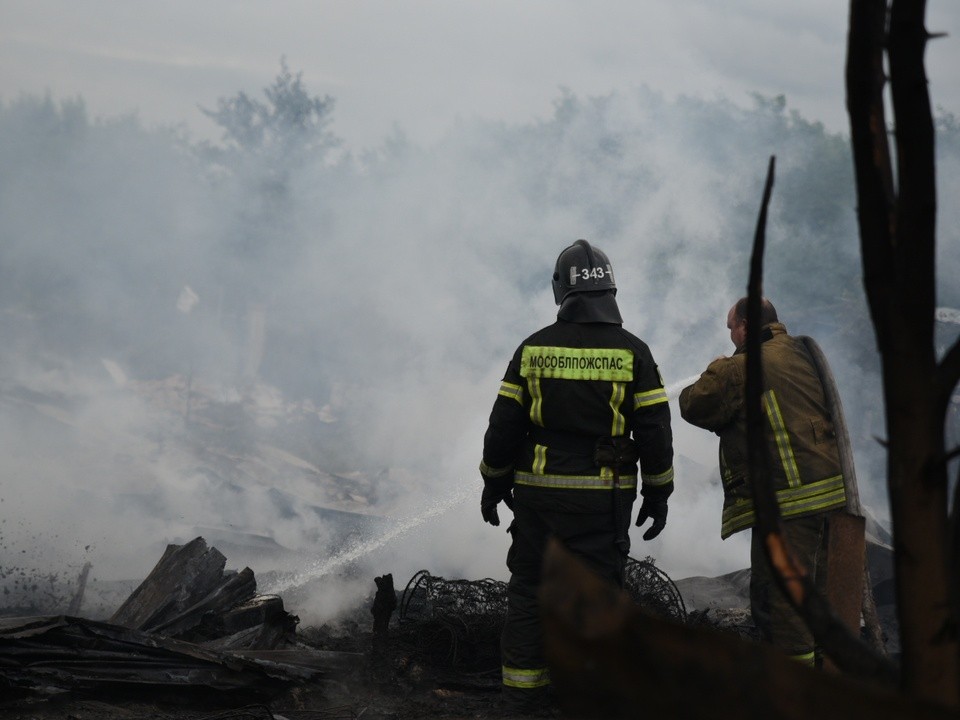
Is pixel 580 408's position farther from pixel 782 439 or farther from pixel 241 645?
pixel 241 645

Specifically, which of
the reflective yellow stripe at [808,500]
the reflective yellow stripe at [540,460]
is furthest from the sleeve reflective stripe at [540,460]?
the reflective yellow stripe at [808,500]

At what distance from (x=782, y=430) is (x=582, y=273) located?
4.22 ft

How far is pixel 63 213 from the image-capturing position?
13945 millimetres

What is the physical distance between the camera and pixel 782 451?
4.67 meters

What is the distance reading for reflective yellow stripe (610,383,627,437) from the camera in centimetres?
420

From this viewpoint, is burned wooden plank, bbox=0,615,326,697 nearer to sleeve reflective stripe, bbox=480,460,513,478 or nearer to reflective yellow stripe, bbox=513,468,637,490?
sleeve reflective stripe, bbox=480,460,513,478

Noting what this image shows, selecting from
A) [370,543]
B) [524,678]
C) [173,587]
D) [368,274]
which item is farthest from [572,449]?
[368,274]

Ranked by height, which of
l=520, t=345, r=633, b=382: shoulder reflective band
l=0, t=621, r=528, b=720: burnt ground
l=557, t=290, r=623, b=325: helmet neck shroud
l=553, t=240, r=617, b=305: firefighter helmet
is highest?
l=553, t=240, r=617, b=305: firefighter helmet

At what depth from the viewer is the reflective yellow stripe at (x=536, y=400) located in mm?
4234

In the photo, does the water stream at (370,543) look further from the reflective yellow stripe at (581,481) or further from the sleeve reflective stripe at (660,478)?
the reflective yellow stripe at (581,481)

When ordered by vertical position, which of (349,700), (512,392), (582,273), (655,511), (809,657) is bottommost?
(349,700)

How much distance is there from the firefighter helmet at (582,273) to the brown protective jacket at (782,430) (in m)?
0.74

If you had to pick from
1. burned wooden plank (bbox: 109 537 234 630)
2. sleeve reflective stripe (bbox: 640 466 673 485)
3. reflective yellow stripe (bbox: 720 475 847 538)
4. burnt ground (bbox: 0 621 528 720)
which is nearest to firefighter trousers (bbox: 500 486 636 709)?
sleeve reflective stripe (bbox: 640 466 673 485)

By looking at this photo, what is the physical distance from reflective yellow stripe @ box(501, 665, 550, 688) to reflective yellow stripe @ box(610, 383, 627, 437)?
3.62 feet
